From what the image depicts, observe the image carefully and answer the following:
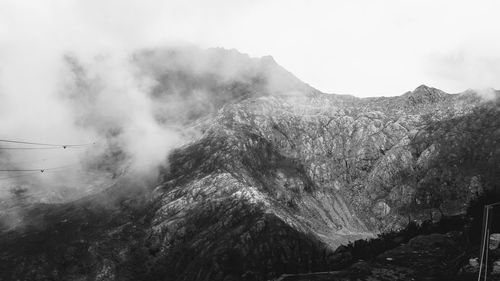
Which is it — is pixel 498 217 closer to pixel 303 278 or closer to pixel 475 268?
pixel 475 268

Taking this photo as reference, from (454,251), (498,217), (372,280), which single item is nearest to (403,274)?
A: (372,280)

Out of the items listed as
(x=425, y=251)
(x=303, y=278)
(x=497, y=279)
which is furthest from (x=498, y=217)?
(x=303, y=278)

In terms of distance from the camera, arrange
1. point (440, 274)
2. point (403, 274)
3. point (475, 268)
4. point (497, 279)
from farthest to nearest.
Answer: point (403, 274), point (440, 274), point (475, 268), point (497, 279)

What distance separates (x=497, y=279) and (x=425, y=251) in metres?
72.4

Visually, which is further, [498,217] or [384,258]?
[384,258]

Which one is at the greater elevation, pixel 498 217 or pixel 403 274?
pixel 498 217

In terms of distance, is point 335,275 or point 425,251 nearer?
point 335,275

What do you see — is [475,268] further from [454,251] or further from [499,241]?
[454,251]

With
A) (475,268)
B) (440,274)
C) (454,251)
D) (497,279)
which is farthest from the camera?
(454,251)

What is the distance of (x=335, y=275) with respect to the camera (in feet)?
566

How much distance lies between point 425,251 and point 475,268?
2286 inches

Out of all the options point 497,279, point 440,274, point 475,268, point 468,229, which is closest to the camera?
point 497,279

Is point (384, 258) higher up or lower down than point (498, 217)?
lower down

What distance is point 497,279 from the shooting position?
4929 inches
